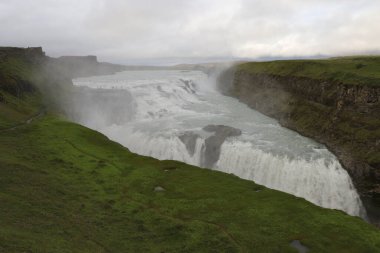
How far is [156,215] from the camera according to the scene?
106 ft

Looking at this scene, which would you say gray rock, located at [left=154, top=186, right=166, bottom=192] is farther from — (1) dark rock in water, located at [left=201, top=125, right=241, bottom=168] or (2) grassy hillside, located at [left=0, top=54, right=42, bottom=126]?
(2) grassy hillside, located at [left=0, top=54, right=42, bottom=126]

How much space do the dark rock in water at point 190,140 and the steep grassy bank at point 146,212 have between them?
16.7 meters

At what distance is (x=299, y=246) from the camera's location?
27.9 metres

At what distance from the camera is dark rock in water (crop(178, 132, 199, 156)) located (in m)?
63.0

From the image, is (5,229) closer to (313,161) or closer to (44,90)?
(313,161)

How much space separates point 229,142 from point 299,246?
3430 cm

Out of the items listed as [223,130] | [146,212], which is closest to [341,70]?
[223,130]

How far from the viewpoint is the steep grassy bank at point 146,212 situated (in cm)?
2720

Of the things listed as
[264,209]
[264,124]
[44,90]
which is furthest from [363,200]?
[44,90]

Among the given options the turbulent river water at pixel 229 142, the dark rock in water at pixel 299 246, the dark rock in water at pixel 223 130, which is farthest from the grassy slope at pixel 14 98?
the dark rock in water at pixel 299 246

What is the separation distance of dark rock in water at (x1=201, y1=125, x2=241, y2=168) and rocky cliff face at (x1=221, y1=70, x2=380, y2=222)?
47.3ft

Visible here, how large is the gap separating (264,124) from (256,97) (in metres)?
23.6

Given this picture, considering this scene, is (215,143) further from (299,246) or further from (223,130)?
(299,246)

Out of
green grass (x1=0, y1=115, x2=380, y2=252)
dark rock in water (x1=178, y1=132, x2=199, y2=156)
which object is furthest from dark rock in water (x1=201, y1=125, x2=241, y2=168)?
green grass (x1=0, y1=115, x2=380, y2=252)
